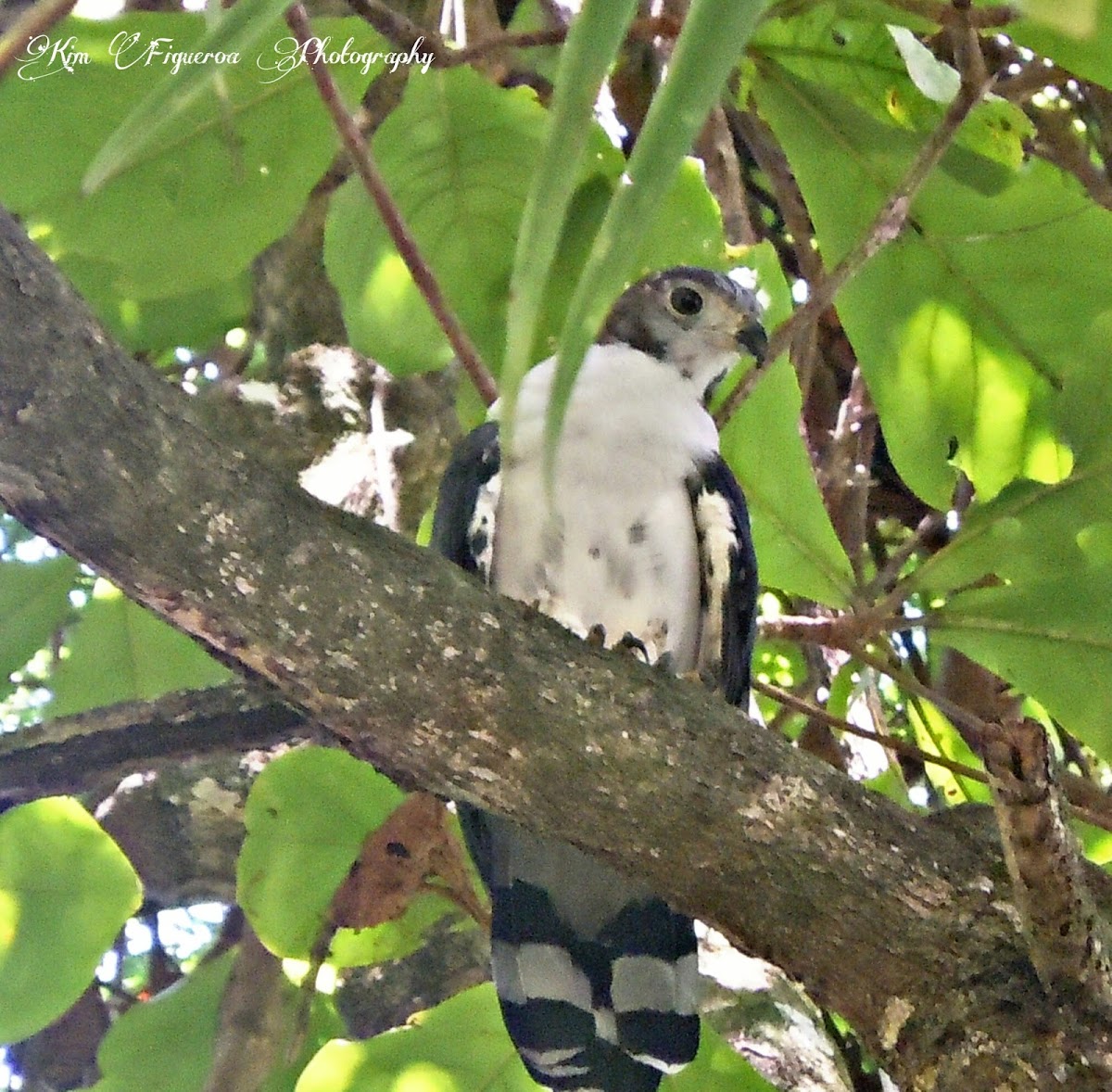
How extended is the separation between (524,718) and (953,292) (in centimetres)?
92

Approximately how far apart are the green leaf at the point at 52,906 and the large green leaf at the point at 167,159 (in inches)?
28.3

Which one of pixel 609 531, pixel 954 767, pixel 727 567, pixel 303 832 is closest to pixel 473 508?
pixel 609 531

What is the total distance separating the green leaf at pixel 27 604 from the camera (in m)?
1.99

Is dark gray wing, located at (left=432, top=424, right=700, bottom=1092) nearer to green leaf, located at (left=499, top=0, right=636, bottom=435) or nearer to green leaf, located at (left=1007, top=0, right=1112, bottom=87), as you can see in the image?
green leaf, located at (left=1007, top=0, right=1112, bottom=87)

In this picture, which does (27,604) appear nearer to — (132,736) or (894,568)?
(132,736)

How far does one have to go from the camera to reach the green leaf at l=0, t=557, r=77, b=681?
6.52 feet

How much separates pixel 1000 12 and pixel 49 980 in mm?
1559

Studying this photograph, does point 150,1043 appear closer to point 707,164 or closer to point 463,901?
point 463,901

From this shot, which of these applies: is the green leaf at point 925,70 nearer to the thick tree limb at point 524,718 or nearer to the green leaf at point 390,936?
the thick tree limb at point 524,718

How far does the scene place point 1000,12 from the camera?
4.12 feet

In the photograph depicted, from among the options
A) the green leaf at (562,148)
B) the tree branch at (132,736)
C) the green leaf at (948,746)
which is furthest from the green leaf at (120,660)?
the green leaf at (562,148)

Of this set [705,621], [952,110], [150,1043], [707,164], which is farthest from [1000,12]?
[150,1043]

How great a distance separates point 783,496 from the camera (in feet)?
5.41

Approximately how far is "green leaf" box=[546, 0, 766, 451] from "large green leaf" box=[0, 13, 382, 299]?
1193 mm
